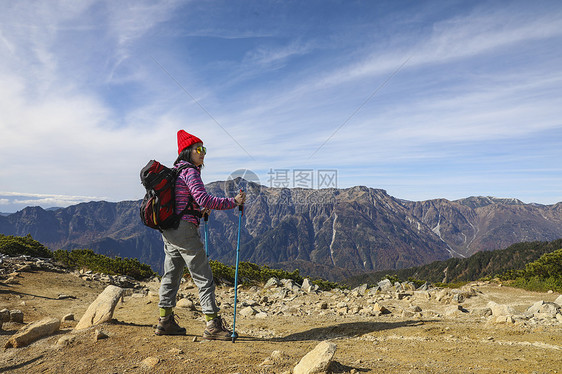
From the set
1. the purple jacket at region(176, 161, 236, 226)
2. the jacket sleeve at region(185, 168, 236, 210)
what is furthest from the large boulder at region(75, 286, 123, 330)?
the jacket sleeve at region(185, 168, 236, 210)

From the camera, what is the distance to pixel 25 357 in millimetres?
4668

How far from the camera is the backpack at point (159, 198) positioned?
5.33 m

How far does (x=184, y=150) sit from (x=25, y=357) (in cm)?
403

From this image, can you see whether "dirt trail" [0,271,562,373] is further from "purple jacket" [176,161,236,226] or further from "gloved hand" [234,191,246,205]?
"gloved hand" [234,191,246,205]

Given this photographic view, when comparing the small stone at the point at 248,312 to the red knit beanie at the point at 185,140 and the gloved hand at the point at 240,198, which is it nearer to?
the gloved hand at the point at 240,198

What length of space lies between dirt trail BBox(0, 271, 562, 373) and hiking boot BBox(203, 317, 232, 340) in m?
0.29

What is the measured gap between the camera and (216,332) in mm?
5629

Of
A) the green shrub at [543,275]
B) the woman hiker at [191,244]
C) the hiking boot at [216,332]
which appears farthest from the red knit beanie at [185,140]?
the green shrub at [543,275]

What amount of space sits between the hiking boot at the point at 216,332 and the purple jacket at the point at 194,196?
1847 mm

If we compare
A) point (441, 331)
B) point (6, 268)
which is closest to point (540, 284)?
point (441, 331)

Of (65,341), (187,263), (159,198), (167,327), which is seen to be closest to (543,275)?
(187,263)

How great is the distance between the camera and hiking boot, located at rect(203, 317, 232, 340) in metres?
5.60

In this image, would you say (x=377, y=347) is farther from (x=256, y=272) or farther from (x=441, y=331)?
(x=256, y=272)

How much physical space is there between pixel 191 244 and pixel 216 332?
1.67 meters
